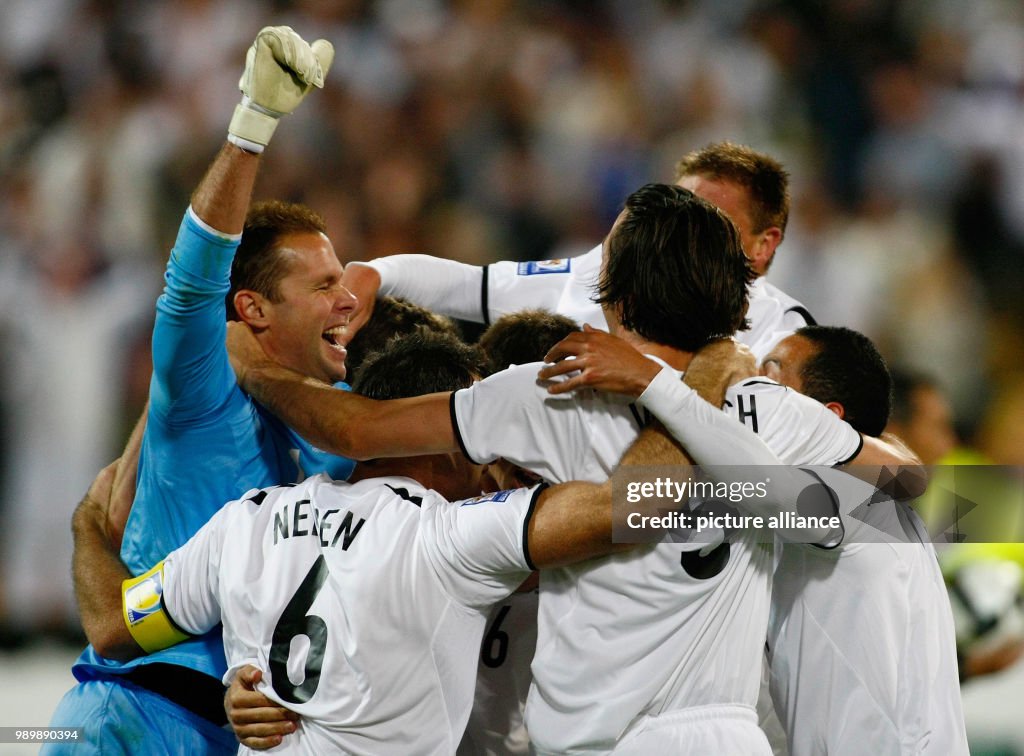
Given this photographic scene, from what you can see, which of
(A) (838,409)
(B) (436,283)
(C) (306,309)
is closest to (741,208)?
(B) (436,283)

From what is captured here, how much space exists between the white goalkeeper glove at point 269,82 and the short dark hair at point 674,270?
2.44 feet

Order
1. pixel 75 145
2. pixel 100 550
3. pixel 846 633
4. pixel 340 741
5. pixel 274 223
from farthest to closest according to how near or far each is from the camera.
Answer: pixel 75 145, pixel 274 223, pixel 100 550, pixel 846 633, pixel 340 741

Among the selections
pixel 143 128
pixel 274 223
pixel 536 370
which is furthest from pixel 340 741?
pixel 143 128

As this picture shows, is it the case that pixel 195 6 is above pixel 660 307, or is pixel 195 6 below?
above

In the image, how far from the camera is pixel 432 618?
2186mm

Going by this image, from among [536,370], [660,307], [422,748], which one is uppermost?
[660,307]

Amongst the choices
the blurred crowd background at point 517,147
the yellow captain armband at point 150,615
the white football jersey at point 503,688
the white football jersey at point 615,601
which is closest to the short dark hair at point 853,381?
the white football jersey at point 615,601

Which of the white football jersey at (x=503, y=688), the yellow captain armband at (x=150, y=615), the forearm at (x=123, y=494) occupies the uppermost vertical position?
the forearm at (x=123, y=494)

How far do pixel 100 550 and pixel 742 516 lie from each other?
1.50 m

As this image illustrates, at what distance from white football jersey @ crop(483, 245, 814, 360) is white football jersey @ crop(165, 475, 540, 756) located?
1414 millimetres

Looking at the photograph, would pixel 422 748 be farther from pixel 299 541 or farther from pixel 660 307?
pixel 660 307

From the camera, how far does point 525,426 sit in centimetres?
219

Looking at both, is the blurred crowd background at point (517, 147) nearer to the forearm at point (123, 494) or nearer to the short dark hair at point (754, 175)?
the short dark hair at point (754, 175)

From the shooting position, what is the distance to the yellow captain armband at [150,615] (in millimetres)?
2404
